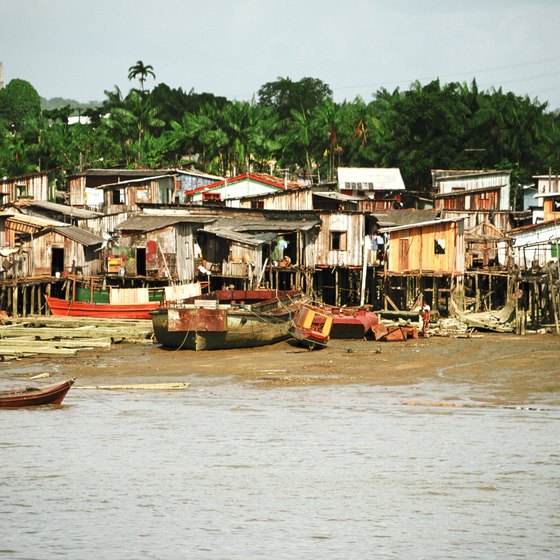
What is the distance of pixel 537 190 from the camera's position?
79.2 meters

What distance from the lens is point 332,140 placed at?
8788 cm

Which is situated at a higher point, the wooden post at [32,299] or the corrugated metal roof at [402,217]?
the corrugated metal roof at [402,217]

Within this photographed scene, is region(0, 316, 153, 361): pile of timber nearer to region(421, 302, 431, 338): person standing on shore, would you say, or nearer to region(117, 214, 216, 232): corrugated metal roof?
region(117, 214, 216, 232): corrugated metal roof

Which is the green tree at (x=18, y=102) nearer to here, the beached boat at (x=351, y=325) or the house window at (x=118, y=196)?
the house window at (x=118, y=196)

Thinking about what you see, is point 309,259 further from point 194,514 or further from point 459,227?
point 194,514

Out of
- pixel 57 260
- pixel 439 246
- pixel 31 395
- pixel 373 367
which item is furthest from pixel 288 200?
pixel 31 395

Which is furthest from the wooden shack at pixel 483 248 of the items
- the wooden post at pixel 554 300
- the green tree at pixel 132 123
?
the green tree at pixel 132 123

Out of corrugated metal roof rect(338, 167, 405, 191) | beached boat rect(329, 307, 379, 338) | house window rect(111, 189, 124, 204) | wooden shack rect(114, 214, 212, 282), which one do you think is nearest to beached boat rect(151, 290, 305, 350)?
beached boat rect(329, 307, 379, 338)

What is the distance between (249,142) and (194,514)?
6478 cm

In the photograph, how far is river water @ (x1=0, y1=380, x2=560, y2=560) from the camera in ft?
64.5

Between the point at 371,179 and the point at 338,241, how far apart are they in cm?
2236

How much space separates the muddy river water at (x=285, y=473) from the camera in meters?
19.7

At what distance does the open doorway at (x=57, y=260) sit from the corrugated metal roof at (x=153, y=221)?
3.57 metres

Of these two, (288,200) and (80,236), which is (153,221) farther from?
(288,200)
